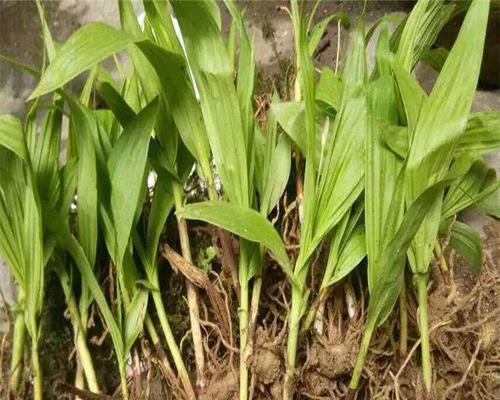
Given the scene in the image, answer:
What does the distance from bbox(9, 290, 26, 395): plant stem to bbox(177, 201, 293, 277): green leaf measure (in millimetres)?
330

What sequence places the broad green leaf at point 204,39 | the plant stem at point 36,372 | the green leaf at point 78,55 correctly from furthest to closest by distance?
the plant stem at point 36,372
the broad green leaf at point 204,39
the green leaf at point 78,55

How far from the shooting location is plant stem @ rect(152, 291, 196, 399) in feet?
2.71

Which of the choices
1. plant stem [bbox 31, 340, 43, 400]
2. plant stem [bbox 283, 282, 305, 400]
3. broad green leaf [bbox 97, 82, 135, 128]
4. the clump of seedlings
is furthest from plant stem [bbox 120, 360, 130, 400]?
broad green leaf [bbox 97, 82, 135, 128]

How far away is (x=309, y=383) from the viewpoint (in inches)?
31.9

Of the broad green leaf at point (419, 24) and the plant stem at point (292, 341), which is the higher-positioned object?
the broad green leaf at point (419, 24)

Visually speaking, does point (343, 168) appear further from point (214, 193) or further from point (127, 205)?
point (127, 205)

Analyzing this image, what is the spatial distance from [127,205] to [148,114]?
0.41 ft

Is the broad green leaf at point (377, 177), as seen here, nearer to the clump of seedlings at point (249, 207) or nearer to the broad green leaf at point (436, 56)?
the clump of seedlings at point (249, 207)

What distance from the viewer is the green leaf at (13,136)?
73cm

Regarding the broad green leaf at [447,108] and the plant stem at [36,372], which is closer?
the broad green leaf at [447,108]

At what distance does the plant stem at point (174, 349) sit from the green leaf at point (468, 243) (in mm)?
414

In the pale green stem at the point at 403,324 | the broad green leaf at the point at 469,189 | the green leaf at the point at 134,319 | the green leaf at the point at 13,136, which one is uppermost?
the green leaf at the point at 13,136

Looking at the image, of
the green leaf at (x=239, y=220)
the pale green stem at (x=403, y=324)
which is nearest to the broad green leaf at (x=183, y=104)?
the green leaf at (x=239, y=220)

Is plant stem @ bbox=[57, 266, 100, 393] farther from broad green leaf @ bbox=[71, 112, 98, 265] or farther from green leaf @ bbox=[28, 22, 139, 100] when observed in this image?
green leaf @ bbox=[28, 22, 139, 100]
